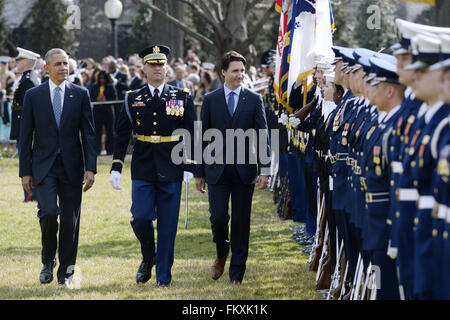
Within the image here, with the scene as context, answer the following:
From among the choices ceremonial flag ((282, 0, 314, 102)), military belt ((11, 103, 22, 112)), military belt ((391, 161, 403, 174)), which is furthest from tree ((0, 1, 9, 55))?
military belt ((391, 161, 403, 174))

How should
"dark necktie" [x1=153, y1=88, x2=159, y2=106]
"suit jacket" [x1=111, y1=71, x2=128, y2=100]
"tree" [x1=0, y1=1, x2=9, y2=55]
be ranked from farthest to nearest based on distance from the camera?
1. "tree" [x1=0, y1=1, x2=9, y2=55]
2. "suit jacket" [x1=111, y1=71, x2=128, y2=100]
3. "dark necktie" [x1=153, y1=88, x2=159, y2=106]

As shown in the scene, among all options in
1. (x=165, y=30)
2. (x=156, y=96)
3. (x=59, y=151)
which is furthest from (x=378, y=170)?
(x=165, y=30)

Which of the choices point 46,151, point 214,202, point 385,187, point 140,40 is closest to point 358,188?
point 385,187

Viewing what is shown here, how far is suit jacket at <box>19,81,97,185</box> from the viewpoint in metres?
8.61

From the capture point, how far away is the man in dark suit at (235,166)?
8.83 meters

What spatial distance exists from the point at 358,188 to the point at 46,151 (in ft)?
10.5

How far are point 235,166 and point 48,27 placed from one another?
123 feet

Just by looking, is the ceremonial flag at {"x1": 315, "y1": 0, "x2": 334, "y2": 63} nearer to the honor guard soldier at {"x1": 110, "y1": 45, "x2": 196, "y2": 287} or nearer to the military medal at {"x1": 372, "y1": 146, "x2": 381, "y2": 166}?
the honor guard soldier at {"x1": 110, "y1": 45, "x2": 196, "y2": 287}

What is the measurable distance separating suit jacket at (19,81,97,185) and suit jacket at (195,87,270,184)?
1.09 metres

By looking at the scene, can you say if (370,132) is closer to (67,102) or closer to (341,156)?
(341,156)

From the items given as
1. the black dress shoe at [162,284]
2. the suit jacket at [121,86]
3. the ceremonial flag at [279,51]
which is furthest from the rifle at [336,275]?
the suit jacket at [121,86]

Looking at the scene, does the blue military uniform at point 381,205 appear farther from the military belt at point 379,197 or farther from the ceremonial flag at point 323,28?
the ceremonial flag at point 323,28

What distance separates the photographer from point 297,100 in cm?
1154

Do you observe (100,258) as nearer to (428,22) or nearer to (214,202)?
(214,202)
